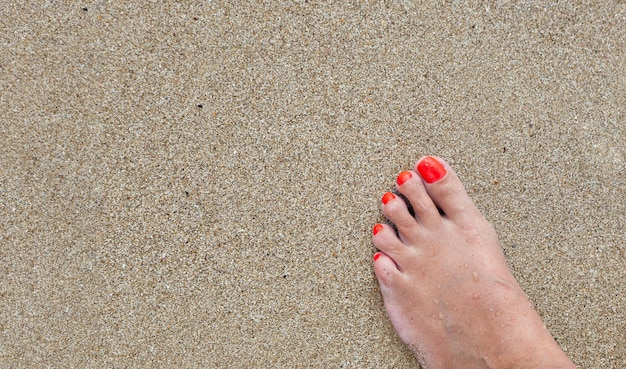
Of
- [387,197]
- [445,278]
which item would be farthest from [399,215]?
[445,278]

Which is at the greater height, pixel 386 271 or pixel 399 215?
pixel 399 215

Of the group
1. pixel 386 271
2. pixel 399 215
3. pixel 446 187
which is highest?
pixel 446 187

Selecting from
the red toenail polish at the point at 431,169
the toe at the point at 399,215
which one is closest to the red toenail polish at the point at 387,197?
the toe at the point at 399,215

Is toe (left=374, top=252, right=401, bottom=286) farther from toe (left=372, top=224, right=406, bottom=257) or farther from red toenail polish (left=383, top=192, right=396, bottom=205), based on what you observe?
red toenail polish (left=383, top=192, right=396, bottom=205)

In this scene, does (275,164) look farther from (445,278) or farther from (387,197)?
(445,278)

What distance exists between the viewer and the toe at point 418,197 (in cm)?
122

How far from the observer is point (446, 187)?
4.03ft

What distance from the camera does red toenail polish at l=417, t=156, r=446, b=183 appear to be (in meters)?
1.22

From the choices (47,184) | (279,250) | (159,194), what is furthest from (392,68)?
(47,184)

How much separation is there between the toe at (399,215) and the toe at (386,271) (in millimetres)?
92

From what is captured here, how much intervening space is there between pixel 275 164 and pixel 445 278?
557 mm

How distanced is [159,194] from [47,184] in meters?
0.30

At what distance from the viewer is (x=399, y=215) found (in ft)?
4.02

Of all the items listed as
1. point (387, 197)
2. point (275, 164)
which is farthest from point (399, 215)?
point (275, 164)
